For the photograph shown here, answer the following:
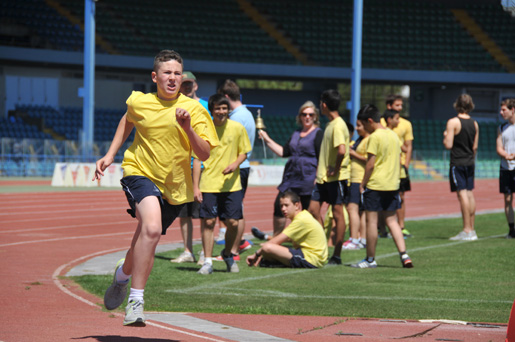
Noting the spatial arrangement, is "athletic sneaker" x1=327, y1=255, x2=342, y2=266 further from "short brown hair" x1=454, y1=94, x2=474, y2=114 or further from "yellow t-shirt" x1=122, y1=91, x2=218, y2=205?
"yellow t-shirt" x1=122, y1=91, x2=218, y2=205

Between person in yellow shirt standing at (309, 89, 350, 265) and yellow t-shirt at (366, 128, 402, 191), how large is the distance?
38 cm

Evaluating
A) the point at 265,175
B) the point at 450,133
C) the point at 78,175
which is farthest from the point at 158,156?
the point at 265,175

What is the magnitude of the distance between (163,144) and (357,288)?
10.3ft

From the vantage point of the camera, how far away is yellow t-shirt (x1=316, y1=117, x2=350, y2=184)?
9.74 meters

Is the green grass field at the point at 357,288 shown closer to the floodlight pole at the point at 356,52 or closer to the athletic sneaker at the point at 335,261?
the athletic sneaker at the point at 335,261

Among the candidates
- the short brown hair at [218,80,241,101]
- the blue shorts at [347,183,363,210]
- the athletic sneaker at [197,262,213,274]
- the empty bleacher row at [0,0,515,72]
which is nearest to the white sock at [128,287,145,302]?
the athletic sneaker at [197,262,213,274]

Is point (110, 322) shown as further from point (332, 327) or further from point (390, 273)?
point (390, 273)

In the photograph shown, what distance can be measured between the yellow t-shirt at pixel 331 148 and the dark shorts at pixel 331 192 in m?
0.07

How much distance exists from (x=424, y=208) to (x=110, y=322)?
49.4 ft

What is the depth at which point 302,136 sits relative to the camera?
10.5 m

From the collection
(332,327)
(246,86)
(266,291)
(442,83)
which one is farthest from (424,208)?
(246,86)

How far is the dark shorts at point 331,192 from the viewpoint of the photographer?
987 cm

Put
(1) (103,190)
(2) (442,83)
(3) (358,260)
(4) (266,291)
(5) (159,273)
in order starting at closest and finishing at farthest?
1. (4) (266,291)
2. (5) (159,273)
3. (3) (358,260)
4. (1) (103,190)
5. (2) (442,83)

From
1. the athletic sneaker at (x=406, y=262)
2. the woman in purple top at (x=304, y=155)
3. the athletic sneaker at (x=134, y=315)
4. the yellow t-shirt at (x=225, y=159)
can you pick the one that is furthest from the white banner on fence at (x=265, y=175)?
the athletic sneaker at (x=134, y=315)
